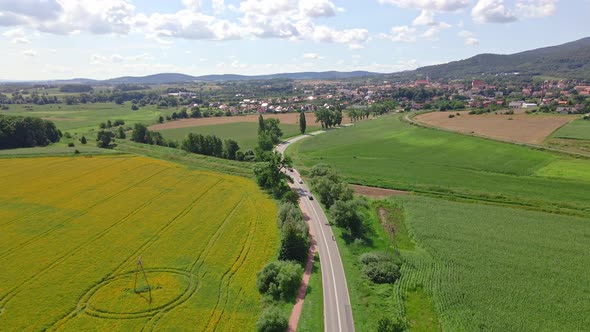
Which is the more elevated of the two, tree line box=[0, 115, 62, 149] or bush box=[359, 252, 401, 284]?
tree line box=[0, 115, 62, 149]

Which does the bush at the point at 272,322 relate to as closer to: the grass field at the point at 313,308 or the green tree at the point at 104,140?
the grass field at the point at 313,308

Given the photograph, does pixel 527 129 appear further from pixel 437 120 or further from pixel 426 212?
pixel 426 212

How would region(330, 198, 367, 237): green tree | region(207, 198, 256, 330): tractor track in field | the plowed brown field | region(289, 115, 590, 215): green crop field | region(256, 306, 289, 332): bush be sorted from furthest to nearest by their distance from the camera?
the plowed brown field < region(289, 115, 590, 215): green crop field < region(330, 198, 367, 237): green tree < region(207, 198, 256, 330): tractor track in field < region(256, 306, 289, 332): bush

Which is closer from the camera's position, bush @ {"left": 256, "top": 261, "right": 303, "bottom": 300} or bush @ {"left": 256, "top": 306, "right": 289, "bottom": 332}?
bush @ {"left": 256, "top": 306, "right": 289, "bottom": 332}

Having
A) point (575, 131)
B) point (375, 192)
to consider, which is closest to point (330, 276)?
point (375, 192)

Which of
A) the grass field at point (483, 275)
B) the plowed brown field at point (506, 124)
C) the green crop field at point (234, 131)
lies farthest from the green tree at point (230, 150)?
the plowed brown field at point (506, 124)

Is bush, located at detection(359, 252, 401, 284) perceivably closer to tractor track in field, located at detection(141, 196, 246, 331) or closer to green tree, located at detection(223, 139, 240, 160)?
tractor track in field, located at detection(141, 196, 246, 331)

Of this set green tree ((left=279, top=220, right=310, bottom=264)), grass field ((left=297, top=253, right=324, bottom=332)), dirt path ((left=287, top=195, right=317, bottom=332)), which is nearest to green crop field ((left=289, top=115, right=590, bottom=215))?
dirt path ((left=287, top=195, right=317, bottom=332))
